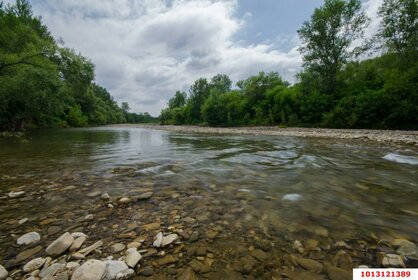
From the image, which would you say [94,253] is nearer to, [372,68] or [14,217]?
[14,217]

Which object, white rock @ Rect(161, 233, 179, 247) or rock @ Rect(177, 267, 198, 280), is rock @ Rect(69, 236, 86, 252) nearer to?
white rock @ Rect(161, 233, 179, 247)

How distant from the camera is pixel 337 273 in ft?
5.89

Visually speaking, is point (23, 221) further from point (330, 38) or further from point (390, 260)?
point (330, 38)

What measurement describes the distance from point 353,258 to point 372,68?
35.6 metres

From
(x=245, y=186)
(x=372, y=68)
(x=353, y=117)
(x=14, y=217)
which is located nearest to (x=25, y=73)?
(x=14, y=217)

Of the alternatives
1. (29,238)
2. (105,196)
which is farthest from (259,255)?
(105,196)

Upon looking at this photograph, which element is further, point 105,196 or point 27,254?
point 105,196

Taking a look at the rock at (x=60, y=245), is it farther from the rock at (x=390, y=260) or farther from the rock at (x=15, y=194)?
the rock at (x=390, y=260)

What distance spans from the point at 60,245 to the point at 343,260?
9.07 feet

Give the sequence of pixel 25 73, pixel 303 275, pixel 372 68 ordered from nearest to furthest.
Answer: pixel 303 275 < pixel 25 73 < pixel 372 68

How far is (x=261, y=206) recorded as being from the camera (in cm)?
322

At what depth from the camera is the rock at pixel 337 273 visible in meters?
1.75

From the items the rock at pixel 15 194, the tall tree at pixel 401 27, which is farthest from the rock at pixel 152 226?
the tall tree at pixel 401 27

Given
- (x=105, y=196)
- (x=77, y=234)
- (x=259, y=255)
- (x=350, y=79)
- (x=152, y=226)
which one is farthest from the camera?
(x=350, y=79)
